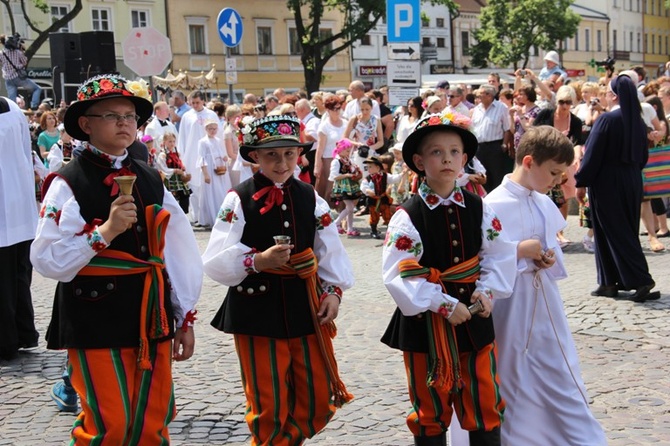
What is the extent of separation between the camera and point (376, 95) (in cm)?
1953

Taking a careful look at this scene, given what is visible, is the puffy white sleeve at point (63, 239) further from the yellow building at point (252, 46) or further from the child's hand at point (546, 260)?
the yellow building at point (252, 46)

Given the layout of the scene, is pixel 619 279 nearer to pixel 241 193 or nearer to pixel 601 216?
pixel 601 216

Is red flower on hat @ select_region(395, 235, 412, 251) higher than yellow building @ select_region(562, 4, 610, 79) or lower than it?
lower

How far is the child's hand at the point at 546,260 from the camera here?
16.1 feet

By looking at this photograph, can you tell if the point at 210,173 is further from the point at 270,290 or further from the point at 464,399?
the point at 464,399

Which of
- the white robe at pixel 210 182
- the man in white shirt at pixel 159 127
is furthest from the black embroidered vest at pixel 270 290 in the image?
the white robe at pixel 210 182

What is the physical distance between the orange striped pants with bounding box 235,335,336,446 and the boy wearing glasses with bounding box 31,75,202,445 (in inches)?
19.5

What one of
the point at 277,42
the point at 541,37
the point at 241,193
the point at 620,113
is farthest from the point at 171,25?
the point at 241,193

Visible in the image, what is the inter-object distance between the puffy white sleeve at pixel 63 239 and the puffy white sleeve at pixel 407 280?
4.26 ft

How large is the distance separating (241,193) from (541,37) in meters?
71.4

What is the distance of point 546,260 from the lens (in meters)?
4.89

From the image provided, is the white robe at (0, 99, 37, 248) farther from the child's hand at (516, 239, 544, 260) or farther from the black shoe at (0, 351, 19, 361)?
the child's hand at (516, 239, 544, 260)

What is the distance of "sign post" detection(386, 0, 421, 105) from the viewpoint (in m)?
12.1

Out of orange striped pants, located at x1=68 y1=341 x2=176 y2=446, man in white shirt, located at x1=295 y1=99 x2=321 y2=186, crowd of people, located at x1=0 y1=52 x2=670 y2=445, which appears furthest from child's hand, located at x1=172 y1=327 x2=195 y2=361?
man in white shirt, located at x1=295 y1=99 x2=321 y2=186
